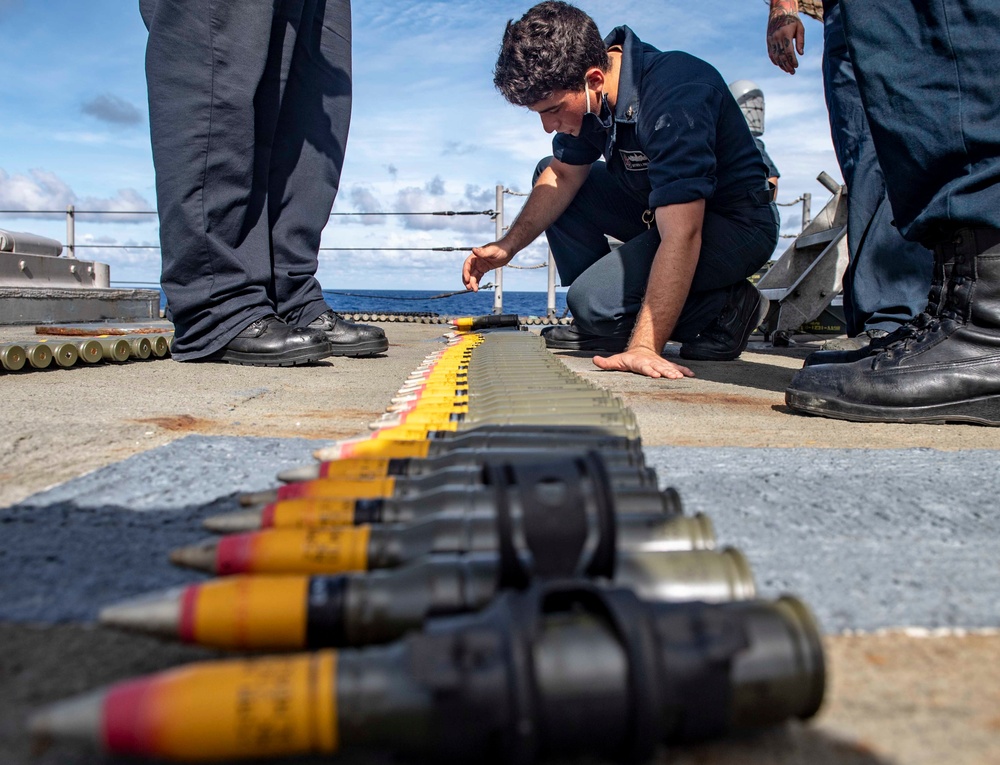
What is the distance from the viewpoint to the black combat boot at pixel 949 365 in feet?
8.20

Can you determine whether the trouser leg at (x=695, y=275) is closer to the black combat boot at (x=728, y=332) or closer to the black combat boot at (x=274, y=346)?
the black combat boot at (x=728, y=332)

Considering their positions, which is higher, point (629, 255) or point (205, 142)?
point (205, 142)

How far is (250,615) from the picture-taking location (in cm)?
80

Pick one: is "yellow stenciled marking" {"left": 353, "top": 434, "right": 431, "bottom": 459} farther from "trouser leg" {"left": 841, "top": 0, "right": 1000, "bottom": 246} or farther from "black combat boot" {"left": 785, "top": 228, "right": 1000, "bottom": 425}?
"trouser leg" {"left": 841, "top": 0, "right": 1000, "bottom": 246}

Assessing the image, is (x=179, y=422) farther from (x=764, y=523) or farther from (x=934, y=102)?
(x=934, y=102)

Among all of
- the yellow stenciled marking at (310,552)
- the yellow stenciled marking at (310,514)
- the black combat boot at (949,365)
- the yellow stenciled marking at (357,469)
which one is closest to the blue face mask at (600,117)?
the black combat boot at (949,365)

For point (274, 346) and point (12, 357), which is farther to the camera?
point (274, 346)

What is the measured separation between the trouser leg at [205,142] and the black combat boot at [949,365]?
9.60 feet

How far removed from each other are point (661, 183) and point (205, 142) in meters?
2.43

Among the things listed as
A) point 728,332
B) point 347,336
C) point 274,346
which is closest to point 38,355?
point 274,346

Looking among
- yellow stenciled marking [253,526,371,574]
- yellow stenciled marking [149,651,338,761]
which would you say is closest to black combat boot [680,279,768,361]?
yellow stenciled marking [253,526,371,574]

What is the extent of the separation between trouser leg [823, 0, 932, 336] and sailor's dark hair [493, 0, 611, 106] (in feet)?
4.39

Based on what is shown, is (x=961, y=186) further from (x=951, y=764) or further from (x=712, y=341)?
(x=712, y=341)

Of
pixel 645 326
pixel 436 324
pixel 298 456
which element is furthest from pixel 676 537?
pixel 436 324
